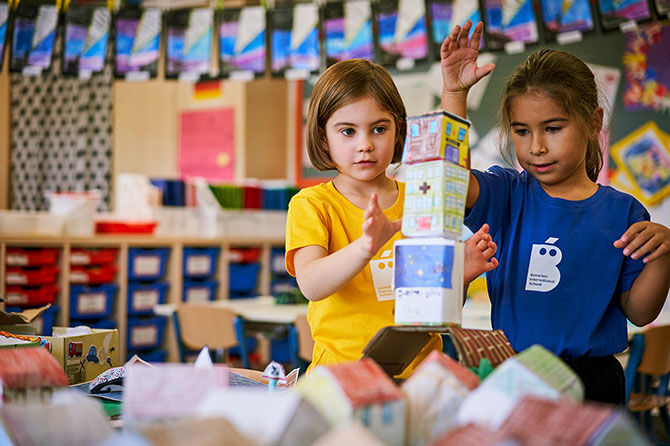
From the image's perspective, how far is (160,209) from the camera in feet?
17.4

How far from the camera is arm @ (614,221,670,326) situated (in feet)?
4.03

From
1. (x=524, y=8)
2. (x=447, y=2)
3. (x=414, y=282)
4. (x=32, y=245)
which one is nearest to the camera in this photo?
(x=414, y=282)

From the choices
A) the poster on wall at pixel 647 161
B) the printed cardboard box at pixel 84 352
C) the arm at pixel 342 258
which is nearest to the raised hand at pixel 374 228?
the arm at pixel 342 258

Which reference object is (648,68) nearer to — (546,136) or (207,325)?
(207,325)

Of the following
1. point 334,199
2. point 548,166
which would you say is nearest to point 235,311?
point 334,199

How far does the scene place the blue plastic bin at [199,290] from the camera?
17.2 feet

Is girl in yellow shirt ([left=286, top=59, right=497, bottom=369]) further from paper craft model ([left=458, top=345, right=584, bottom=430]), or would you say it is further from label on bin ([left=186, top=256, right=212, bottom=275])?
label on bin ([left=186, top=256, right=212, bottom=275])

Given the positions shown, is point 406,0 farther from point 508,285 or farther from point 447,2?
point 508,285

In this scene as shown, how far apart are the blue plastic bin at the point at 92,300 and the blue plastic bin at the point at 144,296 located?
5.0 inches

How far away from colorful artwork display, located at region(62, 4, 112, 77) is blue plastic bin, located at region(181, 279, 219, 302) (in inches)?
72.9

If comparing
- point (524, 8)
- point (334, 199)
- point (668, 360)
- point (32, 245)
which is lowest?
point (668, 360)

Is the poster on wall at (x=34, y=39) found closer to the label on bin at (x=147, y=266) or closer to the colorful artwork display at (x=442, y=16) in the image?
the label on bin at (x=147, y=266)

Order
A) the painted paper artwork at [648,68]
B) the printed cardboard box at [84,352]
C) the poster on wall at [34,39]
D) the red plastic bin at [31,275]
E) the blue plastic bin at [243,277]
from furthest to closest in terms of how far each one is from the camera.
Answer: the blue plastic bin at [243,277] < the painted paper artwork at [648,68] < the red plastic bin at [31,275] < the poster on wall at [34,39] < the printed cardboard box at [84,352]

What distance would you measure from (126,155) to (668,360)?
5133 millimetres
